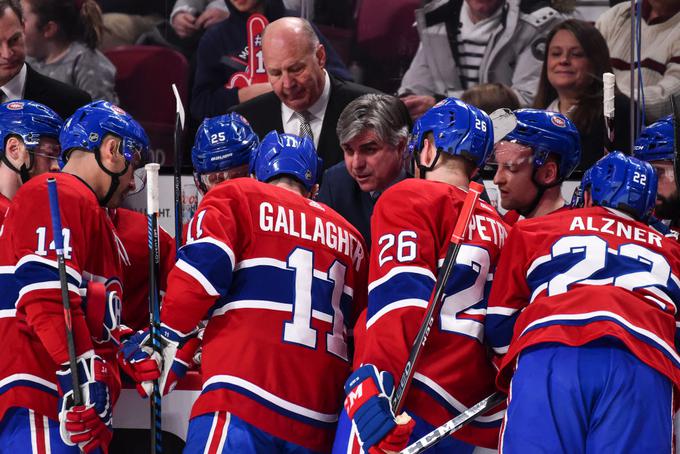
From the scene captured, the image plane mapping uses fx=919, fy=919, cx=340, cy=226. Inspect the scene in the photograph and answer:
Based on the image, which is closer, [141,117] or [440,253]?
[440,253]

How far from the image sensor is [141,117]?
5.27 m

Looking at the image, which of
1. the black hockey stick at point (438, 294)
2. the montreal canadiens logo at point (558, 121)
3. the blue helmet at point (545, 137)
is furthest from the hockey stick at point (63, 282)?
the montreal canadiens logo at point (558, 121)

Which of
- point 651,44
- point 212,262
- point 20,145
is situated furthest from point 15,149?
point 651,44

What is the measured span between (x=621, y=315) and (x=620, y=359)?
5.3 inches

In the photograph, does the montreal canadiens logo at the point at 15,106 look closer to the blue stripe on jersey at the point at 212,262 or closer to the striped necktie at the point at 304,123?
the blue stripe on jersey at the point at 212,262

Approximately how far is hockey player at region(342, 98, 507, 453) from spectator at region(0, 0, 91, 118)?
2893 millimetres

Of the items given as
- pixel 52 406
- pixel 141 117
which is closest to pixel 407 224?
pixel 52 406

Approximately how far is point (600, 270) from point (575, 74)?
260 centimetres

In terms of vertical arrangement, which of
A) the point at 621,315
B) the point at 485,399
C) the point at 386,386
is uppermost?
the point at 621,315

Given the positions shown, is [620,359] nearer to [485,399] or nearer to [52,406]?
[485,399]

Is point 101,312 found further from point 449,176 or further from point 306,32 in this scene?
point 306,32

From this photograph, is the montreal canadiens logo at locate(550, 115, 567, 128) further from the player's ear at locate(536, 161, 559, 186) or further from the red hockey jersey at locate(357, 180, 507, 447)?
the red hockey jersey at locate(357, 180, 507, 447)

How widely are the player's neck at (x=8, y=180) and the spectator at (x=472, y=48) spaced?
7.33 feet

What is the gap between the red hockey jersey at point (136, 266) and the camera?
382 cm
